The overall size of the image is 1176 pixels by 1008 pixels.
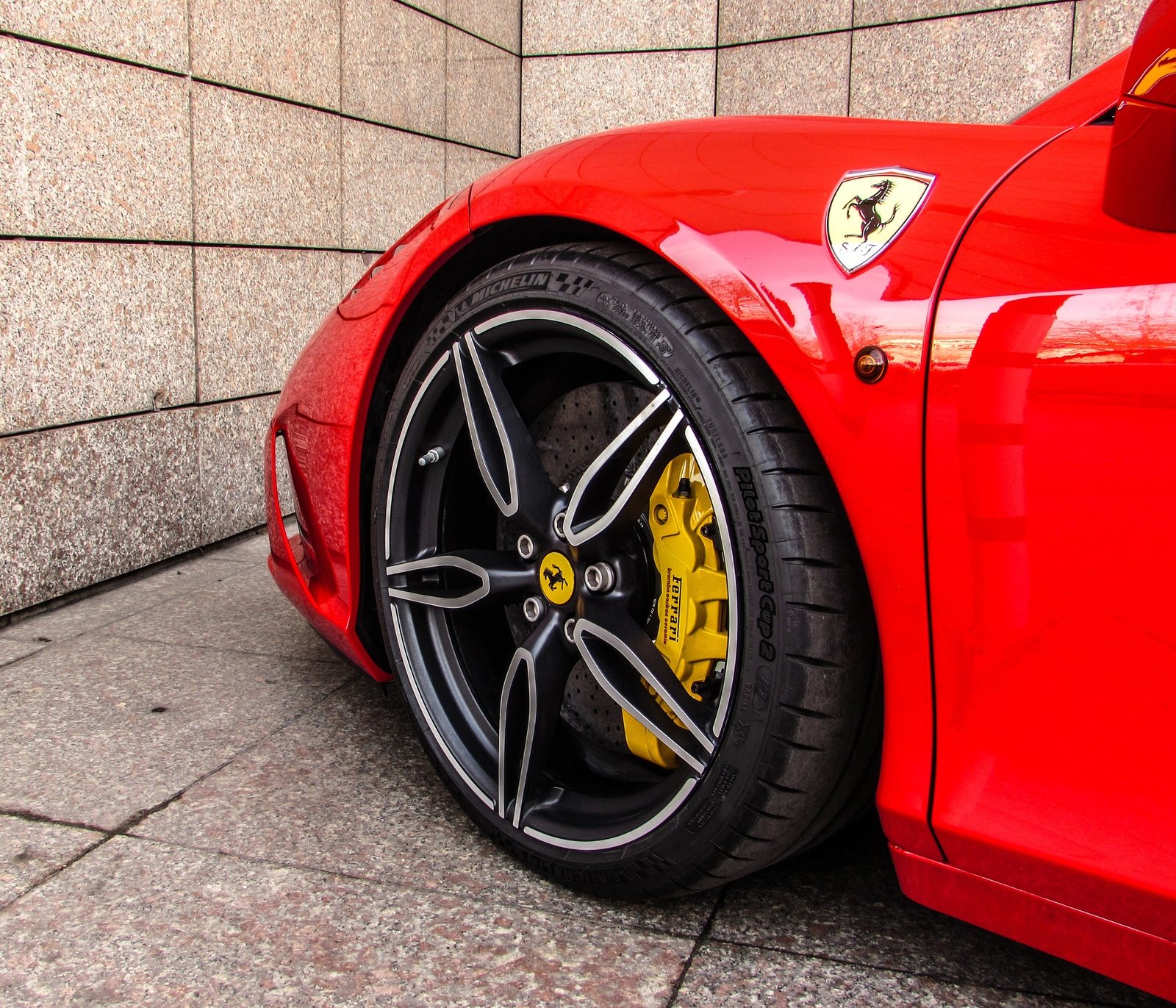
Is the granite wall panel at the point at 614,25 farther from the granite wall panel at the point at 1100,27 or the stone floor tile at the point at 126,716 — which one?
the stone floor tile at the point at 126,716

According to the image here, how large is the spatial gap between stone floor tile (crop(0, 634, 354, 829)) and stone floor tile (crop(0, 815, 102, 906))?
0.13ft

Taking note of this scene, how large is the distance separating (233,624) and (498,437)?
1.50 metres

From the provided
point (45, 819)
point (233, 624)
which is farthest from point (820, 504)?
point (233, 624)

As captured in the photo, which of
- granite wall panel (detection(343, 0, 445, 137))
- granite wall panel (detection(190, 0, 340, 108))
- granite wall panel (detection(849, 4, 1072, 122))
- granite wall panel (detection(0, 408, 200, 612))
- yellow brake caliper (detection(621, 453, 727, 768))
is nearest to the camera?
yellow brake caliper (detection(621, 453, 727, 768))

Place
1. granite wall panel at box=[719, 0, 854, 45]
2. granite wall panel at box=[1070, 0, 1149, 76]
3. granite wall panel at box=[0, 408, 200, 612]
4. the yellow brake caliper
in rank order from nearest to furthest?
1. the yellow brake caliper
2. granite wall panel at box=[0, 408, 200, 612]
3. granite wall panel at box=[1070, 0, 1149, 76]
4. granite wall panel at box=[719, 0, 854, 45]

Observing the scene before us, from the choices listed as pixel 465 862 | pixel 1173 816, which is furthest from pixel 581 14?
pixel 1173 816

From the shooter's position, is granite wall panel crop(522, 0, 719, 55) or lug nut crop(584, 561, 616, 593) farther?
granite wall panel crop(522, 0, 719, 55)

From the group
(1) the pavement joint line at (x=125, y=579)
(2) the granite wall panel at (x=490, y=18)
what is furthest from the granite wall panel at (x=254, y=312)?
(2) the granite wall panel at (x=490, y=18)

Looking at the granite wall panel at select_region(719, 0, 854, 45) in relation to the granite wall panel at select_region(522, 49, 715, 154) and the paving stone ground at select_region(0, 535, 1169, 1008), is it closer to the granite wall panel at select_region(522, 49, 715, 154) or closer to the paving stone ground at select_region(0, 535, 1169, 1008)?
the granite wall panel at select_region(522, 49, 715, 154)

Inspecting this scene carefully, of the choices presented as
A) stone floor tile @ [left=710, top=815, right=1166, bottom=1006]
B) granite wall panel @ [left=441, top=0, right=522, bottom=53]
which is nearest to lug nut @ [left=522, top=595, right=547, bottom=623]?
stone floor tile @ [left=710, top=815, right=1166, bottom=1006]

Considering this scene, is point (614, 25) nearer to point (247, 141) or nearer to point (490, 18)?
point (490, 18)

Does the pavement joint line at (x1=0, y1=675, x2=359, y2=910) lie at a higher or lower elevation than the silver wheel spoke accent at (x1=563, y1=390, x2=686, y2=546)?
lower

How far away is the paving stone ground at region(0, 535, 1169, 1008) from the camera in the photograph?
1.37 m

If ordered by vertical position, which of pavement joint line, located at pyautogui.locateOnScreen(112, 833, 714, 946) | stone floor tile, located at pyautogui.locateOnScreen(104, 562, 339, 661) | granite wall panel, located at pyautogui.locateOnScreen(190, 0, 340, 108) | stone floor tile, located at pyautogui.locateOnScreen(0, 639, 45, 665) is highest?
granite wall panel, located at pyautogui.locateOnScreen(190, 0, 340, 108)
